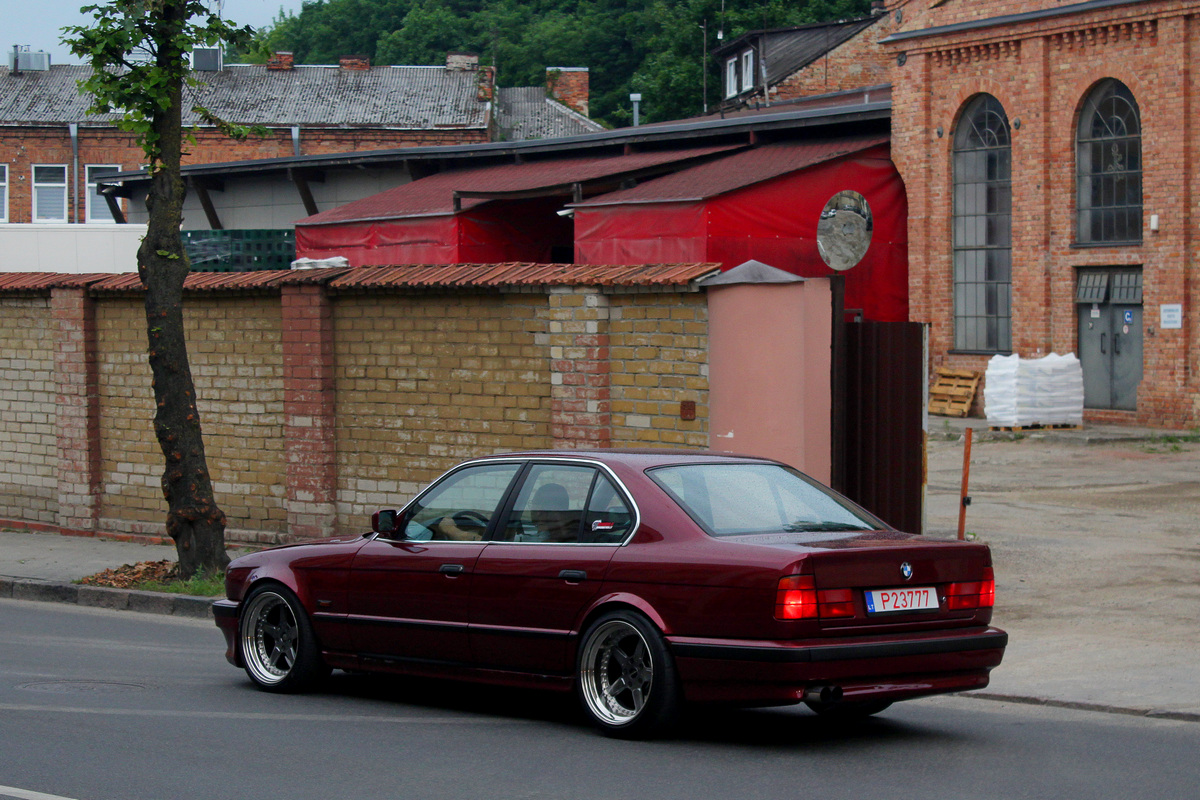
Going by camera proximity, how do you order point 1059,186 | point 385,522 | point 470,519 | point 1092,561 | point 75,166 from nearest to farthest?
point 470,519
point 385,522
point 1092,561
point 1059,186
point 75,166

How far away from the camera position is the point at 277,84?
5569 centimetres

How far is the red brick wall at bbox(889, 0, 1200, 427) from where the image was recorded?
83.7 ft

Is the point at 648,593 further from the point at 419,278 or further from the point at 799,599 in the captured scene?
the point at 419,278

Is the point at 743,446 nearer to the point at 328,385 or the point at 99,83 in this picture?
the point at 328,385

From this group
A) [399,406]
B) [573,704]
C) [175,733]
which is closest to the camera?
[175,733]

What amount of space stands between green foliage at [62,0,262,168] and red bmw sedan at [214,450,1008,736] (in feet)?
18.5

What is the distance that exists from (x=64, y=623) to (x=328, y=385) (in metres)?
3.98

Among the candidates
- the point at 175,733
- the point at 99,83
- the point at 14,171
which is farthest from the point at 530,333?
the point at 14,171

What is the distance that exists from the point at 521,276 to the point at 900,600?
6.97 metres

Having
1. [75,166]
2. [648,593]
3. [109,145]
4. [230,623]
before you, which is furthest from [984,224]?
[75,166]

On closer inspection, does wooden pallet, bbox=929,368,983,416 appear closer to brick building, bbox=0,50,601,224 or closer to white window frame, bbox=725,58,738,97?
brick building, bbox=0,50,601,224

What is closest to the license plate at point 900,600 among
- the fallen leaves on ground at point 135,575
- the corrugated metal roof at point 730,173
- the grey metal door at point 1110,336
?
the fallen leaves on ground at point 135,575

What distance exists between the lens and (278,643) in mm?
8359

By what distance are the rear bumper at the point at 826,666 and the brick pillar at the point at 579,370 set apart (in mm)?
5875
